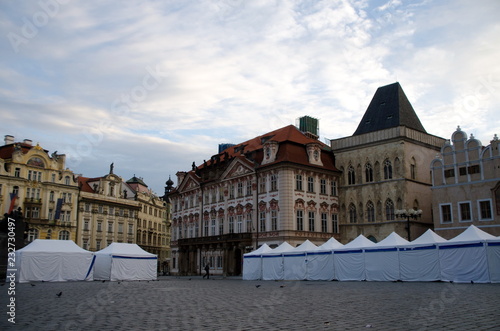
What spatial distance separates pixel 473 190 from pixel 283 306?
29.4 metres

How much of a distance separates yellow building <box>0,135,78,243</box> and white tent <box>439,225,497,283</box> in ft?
167

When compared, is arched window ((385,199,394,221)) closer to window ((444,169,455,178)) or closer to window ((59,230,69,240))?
window ((444,169,455,178))

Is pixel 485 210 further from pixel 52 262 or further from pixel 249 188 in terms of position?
pixel 52 262

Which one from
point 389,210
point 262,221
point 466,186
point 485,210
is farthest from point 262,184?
point 485,210

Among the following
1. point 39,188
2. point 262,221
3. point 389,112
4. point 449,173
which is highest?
point 389,112

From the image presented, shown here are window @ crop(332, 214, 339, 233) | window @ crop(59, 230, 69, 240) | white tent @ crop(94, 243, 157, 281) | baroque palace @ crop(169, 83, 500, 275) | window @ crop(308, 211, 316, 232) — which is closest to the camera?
white tent @ crop(94, 243, 157, 281)

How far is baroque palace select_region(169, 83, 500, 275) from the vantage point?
39719 mm

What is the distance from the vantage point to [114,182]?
78312 millimetres

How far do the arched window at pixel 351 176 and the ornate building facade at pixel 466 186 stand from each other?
978 cm

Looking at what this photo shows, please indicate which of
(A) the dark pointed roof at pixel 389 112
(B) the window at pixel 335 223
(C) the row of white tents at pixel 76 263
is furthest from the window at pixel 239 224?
(A) the dark pointed roof at pixel 389 112

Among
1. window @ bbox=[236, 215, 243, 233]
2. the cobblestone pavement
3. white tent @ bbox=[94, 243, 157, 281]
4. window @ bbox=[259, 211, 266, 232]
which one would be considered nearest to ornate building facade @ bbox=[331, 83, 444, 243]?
window @ bbox=[259, 211, 266, 232]

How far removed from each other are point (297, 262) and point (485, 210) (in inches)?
587

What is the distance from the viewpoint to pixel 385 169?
1806 inches

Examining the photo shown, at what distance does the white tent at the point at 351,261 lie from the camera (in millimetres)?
32062
